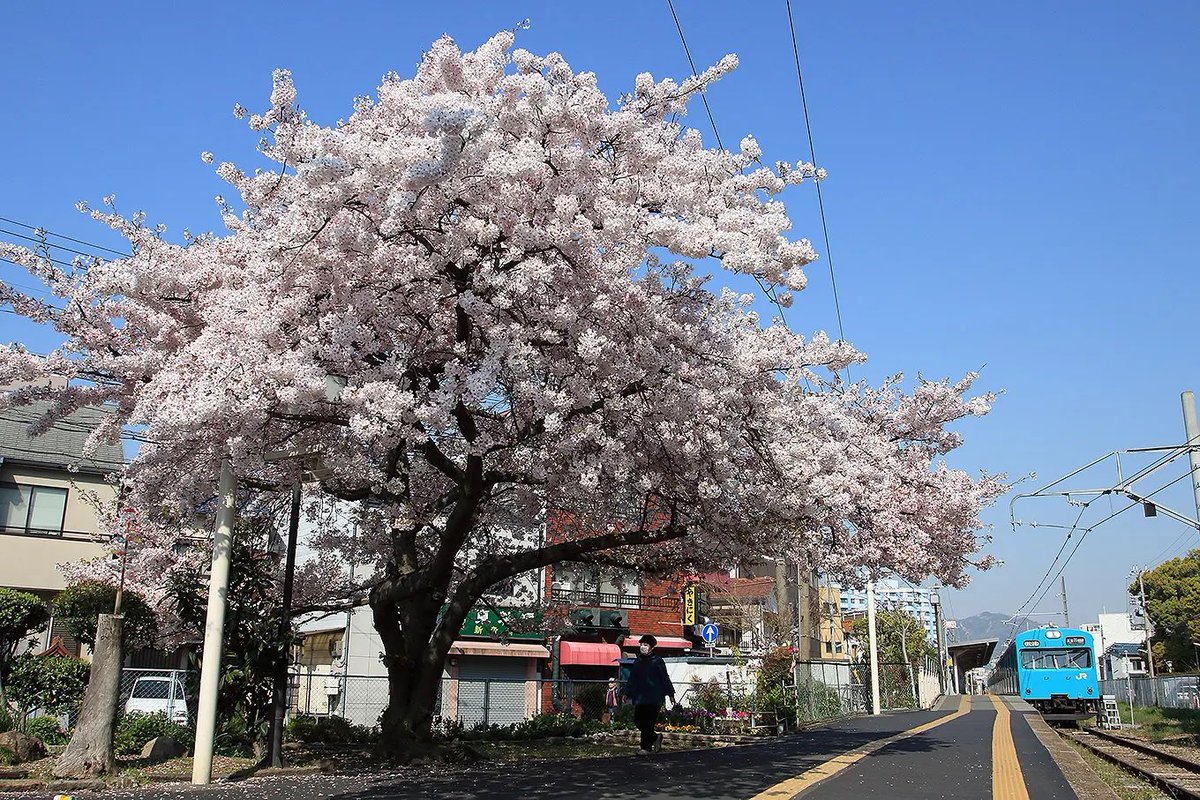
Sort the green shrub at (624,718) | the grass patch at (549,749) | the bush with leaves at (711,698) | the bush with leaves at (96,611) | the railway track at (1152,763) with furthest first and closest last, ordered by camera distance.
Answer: the bush with leaves at (711,698), the green shrub at (624,718), the bush with leaves at (96,611), the grass patch at (549,749), the railway track at (1152,763)

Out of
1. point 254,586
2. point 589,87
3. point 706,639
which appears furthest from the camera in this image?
point 706,639

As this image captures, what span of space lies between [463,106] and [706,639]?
760 inches

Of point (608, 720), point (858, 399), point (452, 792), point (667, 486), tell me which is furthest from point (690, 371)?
point (608, 720)

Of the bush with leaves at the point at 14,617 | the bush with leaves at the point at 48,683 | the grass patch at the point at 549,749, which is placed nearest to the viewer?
the grass patch at the point at 549,749

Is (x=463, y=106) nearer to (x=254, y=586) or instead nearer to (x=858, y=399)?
(x=254, y=586)

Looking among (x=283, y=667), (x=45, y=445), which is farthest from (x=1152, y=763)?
(x=45, y=445)

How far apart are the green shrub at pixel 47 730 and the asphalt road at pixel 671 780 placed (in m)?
6.22

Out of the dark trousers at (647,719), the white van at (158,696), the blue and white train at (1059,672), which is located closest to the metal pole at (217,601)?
the dark trousers at (647,719)

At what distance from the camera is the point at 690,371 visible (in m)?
11.3

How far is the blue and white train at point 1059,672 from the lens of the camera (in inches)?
1478

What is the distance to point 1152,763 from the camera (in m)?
18.4

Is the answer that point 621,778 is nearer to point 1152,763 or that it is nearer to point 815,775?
point 815,775

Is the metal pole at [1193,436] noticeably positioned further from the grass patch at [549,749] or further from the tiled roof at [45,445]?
the tiled roof at [45,445]

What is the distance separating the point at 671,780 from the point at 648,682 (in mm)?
2851
